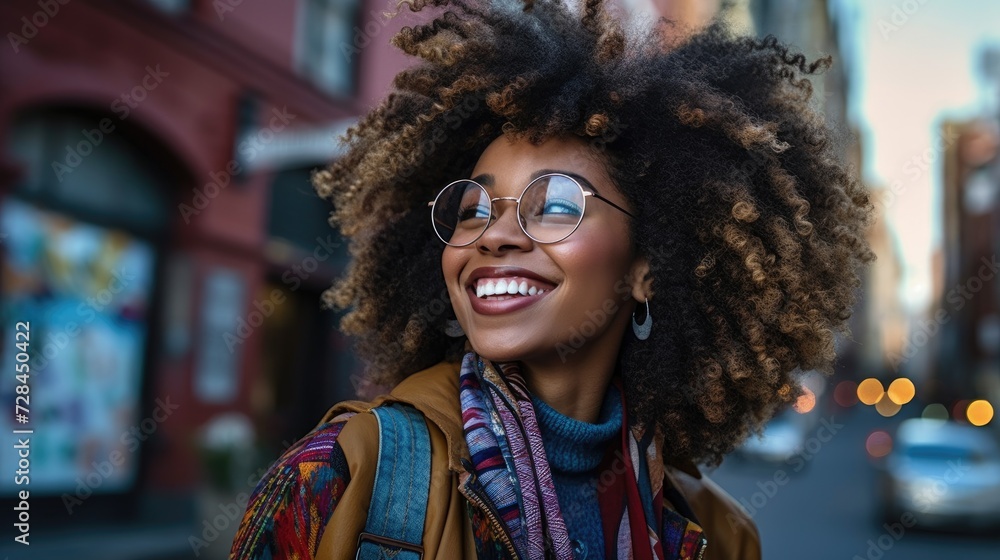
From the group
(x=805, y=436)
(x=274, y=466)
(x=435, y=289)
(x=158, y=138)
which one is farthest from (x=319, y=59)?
(x=805, y=436)

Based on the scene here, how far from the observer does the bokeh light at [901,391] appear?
9100 cm

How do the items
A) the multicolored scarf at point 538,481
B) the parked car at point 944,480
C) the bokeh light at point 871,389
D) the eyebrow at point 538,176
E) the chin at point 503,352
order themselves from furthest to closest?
the bokeh light at point 871,389, the parked car at point 944,480, the eyebrow at point 538,176, the chin at point 503,352, the multicolored scarf at point 538,481

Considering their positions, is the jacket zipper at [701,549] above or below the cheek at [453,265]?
below

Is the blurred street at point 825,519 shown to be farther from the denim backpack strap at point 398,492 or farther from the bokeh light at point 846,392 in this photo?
the bokeh light at point 846,392

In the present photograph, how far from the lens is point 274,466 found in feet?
6.81

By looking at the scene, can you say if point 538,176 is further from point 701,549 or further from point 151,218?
point 151,218

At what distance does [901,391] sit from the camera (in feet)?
305

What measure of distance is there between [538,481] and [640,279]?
0.71 m

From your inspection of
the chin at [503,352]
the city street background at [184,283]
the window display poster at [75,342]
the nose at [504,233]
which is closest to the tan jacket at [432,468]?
the chin at [503,352]

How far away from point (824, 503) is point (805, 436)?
9.30 meters

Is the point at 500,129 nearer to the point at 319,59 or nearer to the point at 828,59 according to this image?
the point at 828,59

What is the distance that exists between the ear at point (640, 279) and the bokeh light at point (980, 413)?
35.8 metres

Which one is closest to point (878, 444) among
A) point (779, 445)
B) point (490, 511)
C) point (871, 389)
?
point (779, 445)

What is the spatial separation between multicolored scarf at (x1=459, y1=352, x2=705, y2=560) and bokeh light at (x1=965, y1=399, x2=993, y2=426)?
117ft
